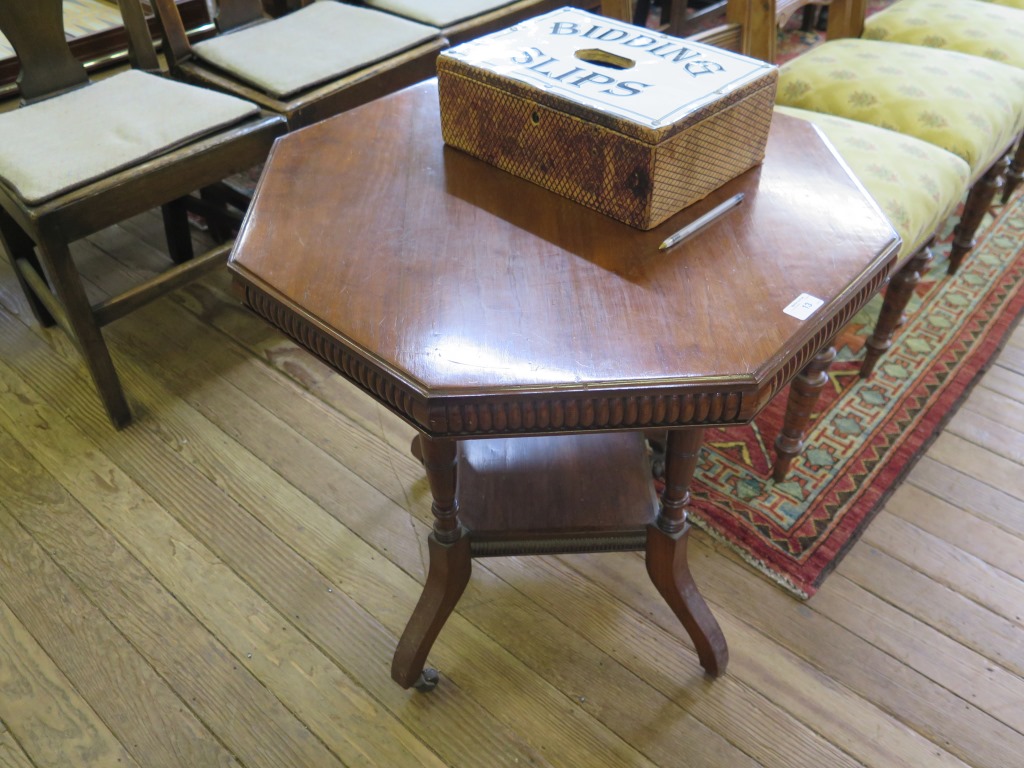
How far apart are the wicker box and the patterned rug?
676 millimetres

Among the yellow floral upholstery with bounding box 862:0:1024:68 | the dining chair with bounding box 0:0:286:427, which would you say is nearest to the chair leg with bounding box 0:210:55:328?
the dining chair with bounding box 0:0:286:427

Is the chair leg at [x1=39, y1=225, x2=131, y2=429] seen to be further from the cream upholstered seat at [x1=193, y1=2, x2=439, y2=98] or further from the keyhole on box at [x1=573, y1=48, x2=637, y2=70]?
the keyhole on box at [x1=573, y1=48, x2=637, y2=70]

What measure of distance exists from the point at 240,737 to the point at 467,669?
34 centimetres

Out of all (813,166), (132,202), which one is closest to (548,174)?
(813,166)

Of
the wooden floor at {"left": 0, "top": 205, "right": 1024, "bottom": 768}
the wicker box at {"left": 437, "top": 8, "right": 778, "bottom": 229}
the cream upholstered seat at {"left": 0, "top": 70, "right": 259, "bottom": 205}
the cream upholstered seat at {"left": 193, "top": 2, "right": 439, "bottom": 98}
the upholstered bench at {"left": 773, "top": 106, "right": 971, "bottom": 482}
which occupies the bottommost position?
the wooden floor at {"left": 0, "top": 205, "right": 1024, "bottom": 768}

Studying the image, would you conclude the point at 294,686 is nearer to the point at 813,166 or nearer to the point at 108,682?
the point at 108,682

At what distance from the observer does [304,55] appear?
1727 mm

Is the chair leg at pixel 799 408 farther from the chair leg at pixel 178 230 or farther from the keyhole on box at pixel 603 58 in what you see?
the chair leg at pixel 178 230

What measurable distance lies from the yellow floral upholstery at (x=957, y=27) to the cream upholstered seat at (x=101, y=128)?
1.53 metres

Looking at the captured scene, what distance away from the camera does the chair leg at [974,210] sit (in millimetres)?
1793

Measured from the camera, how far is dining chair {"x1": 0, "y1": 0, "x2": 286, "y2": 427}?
1.38m

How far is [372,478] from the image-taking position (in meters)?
1.54

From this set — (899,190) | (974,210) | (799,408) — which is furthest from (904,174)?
(974,210)

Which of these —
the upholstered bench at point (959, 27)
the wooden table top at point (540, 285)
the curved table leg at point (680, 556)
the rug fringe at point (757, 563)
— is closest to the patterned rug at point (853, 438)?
the rug fringe at point (757, 563)
